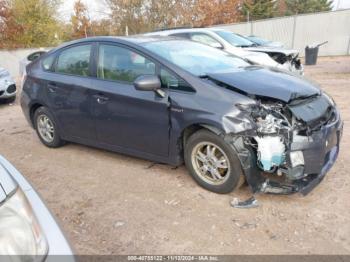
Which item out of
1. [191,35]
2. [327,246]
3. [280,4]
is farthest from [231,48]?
[280,4]

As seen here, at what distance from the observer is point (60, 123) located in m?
4.81

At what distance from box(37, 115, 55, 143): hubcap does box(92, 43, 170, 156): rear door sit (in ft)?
3.77

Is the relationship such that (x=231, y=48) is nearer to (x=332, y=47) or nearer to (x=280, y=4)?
(x=332, y=47)

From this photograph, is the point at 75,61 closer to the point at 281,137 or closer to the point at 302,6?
the point at 281,137

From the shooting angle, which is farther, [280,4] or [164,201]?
[280,4]

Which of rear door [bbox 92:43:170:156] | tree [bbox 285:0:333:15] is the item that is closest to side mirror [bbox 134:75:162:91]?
rear door [bbox 92:43:170:156]

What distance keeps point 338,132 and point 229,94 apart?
4.18 feet

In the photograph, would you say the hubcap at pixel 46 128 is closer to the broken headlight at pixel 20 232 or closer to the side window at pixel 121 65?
the side window at pixel 121 65

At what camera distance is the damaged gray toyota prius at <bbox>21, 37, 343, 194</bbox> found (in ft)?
10.4

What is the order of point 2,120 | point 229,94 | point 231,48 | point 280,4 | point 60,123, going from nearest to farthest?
point 229,94 → point 60,123 → point 2,120 → point 231,48 → point 280,4

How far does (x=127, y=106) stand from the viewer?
3.93 meters

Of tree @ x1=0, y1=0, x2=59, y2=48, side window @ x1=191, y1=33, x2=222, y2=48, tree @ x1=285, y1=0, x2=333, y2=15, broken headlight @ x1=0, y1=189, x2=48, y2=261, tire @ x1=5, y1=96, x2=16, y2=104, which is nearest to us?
broken headlight @ x1=0, y1=189, x2=48, y2=261

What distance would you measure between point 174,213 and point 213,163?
64cm

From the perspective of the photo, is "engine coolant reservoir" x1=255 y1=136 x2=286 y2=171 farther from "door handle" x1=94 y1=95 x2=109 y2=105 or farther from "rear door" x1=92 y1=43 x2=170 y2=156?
"door handle" x1=94 y1=95 x2=109 y2=105
